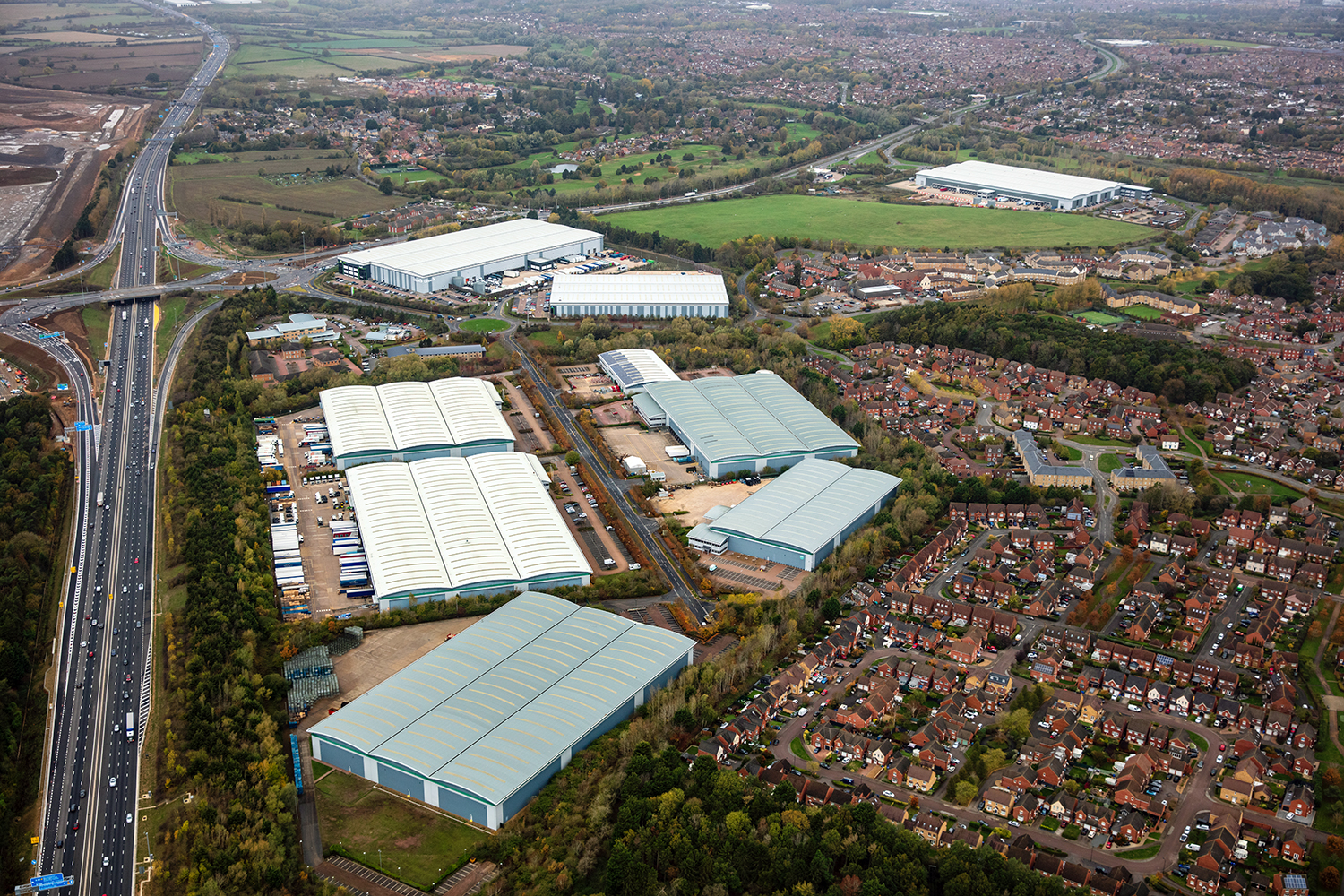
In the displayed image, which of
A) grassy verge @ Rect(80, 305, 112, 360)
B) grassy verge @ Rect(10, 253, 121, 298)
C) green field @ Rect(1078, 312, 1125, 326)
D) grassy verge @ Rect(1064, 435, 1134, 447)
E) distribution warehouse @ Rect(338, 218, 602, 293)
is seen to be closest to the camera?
grassy verge @ Rect(1064, 435, 1134, 447)

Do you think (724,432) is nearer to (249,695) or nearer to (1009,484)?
(1009,484)

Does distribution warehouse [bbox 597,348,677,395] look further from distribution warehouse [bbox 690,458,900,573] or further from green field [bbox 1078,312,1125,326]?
green field [bbox 1078,312,1125,326]

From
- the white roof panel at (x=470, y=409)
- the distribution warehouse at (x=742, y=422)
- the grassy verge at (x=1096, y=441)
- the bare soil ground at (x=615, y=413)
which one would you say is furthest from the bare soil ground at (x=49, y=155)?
the grassy verge at (x=1096, y=441)

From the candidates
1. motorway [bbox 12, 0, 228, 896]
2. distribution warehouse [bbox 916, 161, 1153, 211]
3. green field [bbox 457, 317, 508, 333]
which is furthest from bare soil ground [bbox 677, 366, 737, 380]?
distribution warehouse [bbox 916, 161, 1153, 211]

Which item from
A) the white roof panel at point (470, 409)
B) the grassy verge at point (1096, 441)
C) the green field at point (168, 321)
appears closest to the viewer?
the white roof panel at point (470, 409)

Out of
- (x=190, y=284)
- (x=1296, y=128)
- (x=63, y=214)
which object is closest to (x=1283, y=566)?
(x=190, y=284)

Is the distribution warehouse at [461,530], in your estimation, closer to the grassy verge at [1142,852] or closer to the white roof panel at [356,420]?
the white roof panel at [356,420]
